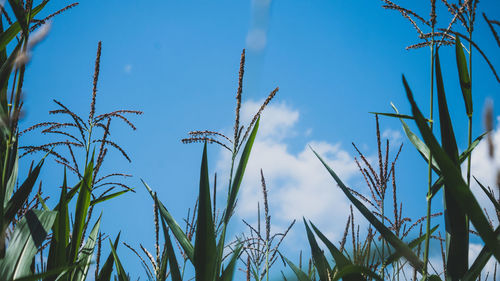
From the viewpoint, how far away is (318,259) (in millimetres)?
1182

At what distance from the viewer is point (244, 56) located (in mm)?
1178

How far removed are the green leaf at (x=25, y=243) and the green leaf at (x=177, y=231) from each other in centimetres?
28

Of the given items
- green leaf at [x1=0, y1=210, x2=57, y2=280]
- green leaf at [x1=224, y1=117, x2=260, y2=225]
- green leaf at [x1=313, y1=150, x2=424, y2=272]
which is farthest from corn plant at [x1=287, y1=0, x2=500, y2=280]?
green leaf at [x1=0, y1=210, x2=57, y2=280]

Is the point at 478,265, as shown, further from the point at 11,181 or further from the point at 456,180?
the point at 11,181

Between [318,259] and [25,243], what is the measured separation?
778 mm

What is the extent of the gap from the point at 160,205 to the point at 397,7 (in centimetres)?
110

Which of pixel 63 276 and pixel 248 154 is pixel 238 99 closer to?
pixel 248 154

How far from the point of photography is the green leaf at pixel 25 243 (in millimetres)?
979

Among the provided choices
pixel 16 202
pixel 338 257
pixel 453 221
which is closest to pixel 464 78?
pixel 453 221

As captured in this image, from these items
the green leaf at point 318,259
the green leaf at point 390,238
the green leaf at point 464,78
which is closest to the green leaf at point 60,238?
the green leaf at point 318,259

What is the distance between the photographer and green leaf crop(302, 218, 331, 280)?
1164 mm

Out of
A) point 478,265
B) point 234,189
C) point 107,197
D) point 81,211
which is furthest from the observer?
point 107,197

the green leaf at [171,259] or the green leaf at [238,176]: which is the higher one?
the green leaf at [238,176]

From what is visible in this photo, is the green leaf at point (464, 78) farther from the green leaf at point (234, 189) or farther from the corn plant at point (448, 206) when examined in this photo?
the green leaf at point (234, 189)
